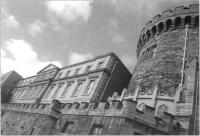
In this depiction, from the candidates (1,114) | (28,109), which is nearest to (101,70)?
(28,109)

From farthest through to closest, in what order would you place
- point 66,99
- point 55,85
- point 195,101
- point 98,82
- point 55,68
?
1. point 55,68
2. point 55,85
3. point 66,99
4. point 98,82
5. point 195,101

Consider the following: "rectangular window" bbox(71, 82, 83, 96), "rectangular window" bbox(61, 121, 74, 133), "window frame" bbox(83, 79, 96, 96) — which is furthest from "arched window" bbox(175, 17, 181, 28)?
"rectangular window" bbox(61, 121, 74, 133)

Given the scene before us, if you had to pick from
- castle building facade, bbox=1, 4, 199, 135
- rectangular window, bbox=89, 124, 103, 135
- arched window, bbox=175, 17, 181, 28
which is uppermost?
arched window, bbox=175, 17, 181, 28

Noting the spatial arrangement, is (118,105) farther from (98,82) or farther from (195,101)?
(98,82)

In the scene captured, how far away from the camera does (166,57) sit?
15.7 meters

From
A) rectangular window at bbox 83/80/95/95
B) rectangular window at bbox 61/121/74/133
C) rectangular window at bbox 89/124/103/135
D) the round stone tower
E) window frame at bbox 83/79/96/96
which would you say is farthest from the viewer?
rectangular window at bbox 83/80/95/95

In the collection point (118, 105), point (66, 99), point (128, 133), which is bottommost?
point (128, 133)

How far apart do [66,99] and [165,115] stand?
43.9ft

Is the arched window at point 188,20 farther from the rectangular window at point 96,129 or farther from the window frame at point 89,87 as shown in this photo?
the rectangular window at point 96,129

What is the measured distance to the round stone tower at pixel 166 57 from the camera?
13.5 metres

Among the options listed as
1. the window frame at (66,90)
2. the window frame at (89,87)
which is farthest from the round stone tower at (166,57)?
the window frame at (66,90)

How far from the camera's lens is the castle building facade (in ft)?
29.7

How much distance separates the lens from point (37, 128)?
1323 centimetres

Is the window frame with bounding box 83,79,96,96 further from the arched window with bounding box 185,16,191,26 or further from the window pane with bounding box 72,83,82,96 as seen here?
the arched window with bounding box 185,16,191,26
